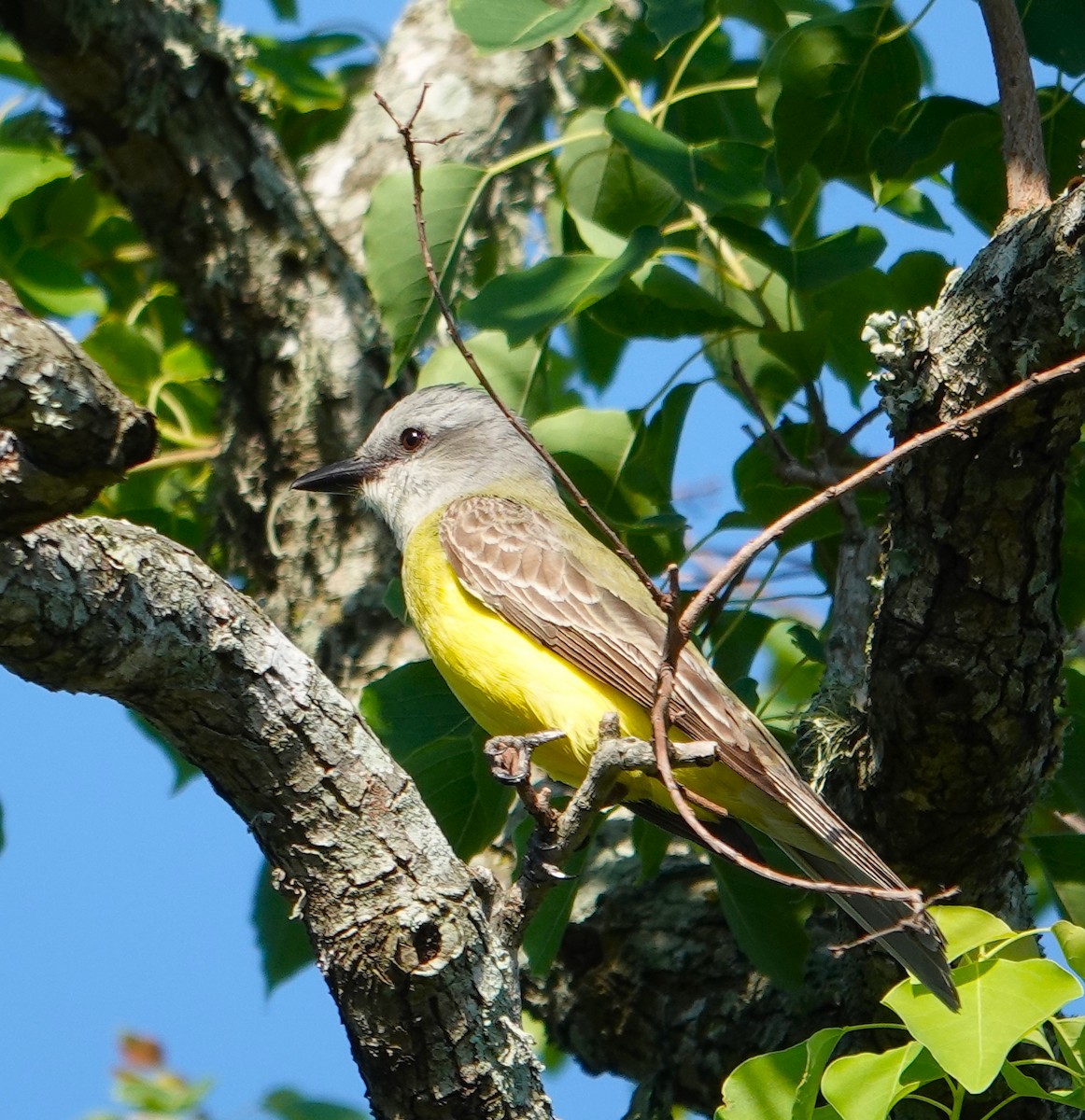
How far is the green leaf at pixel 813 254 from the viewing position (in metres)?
4.12

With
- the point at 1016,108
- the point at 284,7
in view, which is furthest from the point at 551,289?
the point at 284,7

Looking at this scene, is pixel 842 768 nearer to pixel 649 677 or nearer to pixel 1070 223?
pixel 649 677

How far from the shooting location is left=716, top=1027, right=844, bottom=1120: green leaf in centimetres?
302

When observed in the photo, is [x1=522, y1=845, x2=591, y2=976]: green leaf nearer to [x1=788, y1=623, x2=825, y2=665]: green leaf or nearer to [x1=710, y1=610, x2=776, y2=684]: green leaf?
[x1=710, y1=610, x2=776, y2=684]: green leaf

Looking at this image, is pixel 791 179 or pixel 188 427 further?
pixel 188 427

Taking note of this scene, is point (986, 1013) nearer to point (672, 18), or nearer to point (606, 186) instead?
point (672, 18)

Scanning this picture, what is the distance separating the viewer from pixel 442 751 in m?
4.70

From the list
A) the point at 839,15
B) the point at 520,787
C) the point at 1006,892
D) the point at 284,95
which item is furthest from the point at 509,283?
the point at 284,95

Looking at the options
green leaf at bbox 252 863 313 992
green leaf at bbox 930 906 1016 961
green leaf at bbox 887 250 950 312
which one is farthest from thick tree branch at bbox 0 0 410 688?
green leaf at bbox 930 906 1016 961

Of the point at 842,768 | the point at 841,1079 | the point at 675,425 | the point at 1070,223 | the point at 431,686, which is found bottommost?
the point at 841,1079

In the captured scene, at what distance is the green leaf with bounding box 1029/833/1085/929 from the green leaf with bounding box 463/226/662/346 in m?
2.08

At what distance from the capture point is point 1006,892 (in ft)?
14.3

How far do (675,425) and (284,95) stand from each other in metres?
3.32

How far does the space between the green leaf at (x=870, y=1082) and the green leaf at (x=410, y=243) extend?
2.59 m
